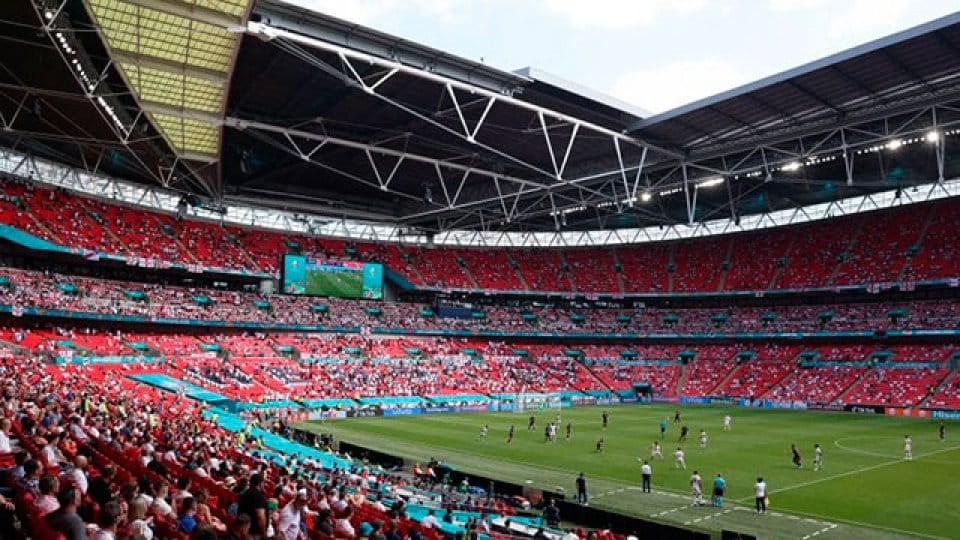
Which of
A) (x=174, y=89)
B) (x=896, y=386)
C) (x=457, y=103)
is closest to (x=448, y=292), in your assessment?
(x=457, y=103)

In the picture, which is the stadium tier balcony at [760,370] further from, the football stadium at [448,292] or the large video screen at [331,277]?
the large video screen at [331,277]

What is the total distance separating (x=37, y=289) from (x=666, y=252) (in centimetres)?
6242

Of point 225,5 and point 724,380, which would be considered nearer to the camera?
point 225,5

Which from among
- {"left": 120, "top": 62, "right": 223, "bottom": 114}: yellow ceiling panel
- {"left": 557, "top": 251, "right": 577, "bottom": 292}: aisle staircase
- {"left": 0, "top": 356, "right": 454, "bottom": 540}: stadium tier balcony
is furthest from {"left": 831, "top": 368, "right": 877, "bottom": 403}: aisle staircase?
{"left": 120, "top": 62, "right": 223, "bottom": 114}: yellow ceiling panel

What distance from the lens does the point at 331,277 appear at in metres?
66.4

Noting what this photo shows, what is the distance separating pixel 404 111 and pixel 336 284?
100.0ft

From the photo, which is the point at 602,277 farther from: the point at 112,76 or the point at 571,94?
the point at 112,76

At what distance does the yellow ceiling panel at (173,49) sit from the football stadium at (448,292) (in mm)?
162

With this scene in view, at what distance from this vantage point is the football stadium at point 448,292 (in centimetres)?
2094

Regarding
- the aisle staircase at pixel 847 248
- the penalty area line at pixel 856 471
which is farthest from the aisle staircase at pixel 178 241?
the aisle staircase at pixel 847 248

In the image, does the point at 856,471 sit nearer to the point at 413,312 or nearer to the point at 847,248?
the point at 847,248

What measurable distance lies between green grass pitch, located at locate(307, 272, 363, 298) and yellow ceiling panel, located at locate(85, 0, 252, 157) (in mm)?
29137

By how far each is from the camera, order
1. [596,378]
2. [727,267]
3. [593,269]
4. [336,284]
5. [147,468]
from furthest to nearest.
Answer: [593,269]
[727,267]
[596,378]
[336,284]
[147,468]

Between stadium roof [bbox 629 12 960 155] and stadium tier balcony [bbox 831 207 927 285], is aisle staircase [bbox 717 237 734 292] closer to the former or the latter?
stadium tier balcony [bbox 831 207 927 285]
